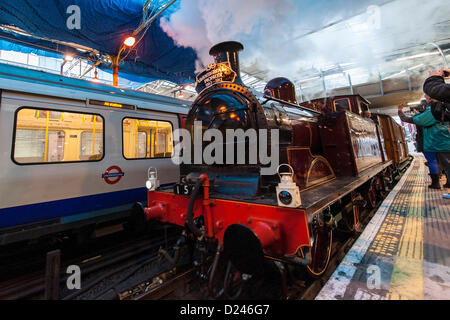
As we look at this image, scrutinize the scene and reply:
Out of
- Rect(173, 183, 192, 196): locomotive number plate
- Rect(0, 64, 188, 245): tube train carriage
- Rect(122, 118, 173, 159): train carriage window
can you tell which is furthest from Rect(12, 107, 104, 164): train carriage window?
Rect(173, 183, 192, 196): locomotive number plate

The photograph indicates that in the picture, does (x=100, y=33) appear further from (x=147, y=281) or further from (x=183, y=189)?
(x=147, y=281)

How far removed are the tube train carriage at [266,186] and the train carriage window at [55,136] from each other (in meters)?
1.53

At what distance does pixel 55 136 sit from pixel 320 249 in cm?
429

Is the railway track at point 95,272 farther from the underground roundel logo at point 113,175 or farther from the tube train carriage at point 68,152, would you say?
the underground roundel logo at point 113,175

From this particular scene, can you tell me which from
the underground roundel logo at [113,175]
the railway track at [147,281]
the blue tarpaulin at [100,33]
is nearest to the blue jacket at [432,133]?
the railway track at [147,281]

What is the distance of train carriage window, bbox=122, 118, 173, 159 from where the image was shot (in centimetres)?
392

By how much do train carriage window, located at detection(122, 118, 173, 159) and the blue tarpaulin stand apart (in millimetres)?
2611

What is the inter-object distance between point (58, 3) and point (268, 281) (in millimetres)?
6064

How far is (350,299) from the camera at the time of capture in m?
1.49

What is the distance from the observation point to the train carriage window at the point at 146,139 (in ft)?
12.9

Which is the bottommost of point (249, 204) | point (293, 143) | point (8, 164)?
point (249, 204)

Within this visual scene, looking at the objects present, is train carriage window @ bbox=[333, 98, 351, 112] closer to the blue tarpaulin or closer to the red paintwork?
the blue tarpaulin
